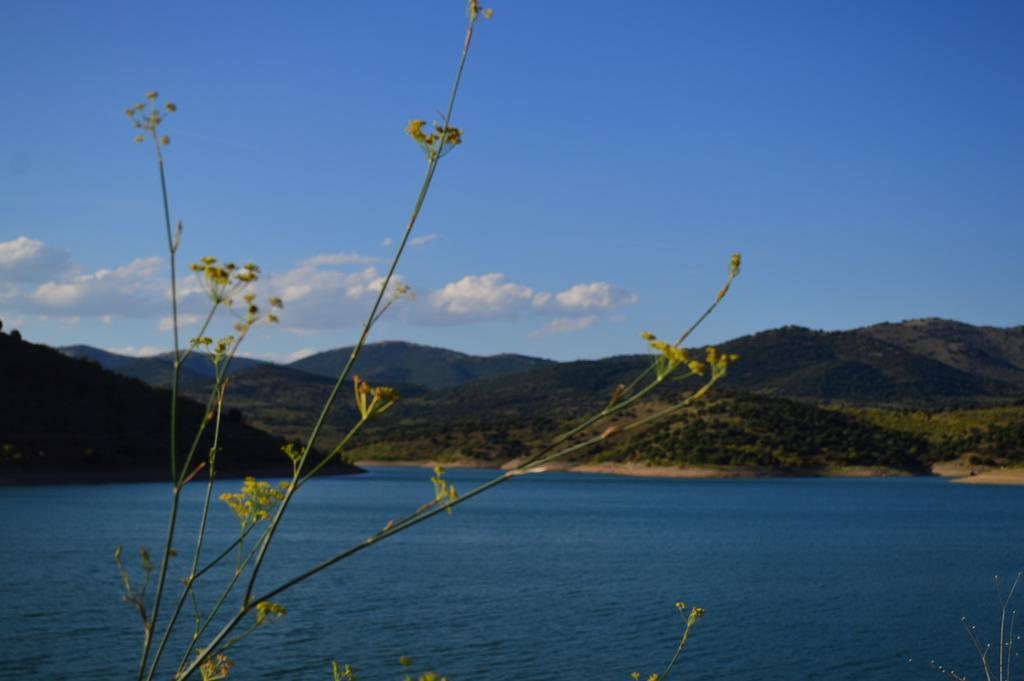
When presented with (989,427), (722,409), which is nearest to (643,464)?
(722,409)

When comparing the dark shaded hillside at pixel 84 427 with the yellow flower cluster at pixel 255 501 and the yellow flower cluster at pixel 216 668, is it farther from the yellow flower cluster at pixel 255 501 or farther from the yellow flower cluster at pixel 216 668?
the yellow flower cluster at pixel 255 501

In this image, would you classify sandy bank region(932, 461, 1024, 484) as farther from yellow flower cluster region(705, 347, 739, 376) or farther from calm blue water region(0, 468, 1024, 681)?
yellow flower cluster region(705, 347, 739, 376)

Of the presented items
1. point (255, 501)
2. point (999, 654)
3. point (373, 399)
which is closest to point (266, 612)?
point (255, 501)

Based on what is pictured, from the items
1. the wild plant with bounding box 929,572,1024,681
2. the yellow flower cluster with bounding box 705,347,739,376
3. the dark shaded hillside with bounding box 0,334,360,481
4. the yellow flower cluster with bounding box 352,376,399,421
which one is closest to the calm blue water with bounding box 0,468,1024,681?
the wild plant with bounding box 929,572,1024,681

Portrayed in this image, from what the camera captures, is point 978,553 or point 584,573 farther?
point 978,553

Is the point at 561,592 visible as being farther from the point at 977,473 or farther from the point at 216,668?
the point at 977,473

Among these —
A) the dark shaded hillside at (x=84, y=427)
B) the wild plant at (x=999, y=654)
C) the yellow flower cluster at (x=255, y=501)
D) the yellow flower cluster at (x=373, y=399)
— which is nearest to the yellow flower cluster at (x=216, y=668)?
the yellow flower cluster at (x=255, y=501)

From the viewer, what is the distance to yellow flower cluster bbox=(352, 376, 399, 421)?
356cm

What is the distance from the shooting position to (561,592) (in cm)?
4009

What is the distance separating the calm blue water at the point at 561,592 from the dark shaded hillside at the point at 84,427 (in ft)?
50.9

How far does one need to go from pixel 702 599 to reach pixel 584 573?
789 centimetres

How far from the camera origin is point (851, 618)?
35.8m

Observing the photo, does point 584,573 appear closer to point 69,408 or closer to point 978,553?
point 978,553

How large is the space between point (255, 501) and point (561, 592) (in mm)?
36655
